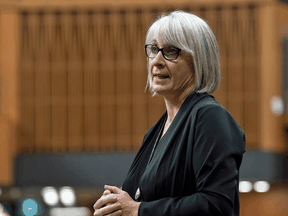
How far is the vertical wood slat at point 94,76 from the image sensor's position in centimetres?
841

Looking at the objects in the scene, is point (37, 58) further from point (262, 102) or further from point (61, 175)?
point (262, 102)

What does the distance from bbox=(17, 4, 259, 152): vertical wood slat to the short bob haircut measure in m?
7.02

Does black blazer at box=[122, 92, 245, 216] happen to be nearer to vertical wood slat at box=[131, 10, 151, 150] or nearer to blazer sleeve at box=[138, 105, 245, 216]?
blazer sleeve at box=[138, 105, 245, 216]

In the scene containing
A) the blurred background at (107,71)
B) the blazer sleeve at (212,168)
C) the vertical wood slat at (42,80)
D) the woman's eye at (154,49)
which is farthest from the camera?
the vertical wood slat at (42,80)

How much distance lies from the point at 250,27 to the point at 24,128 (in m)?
5.31

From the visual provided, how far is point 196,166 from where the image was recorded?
1.23m

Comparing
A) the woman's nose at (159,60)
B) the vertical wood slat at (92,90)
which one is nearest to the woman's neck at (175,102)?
the woman's nose at (159,60)

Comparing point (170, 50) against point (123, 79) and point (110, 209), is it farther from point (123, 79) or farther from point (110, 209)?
point (123, 79)

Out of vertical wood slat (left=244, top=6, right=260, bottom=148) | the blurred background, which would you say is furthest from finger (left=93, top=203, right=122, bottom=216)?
vertical wood slat (left=244, top=6, right=260, bottom=148)

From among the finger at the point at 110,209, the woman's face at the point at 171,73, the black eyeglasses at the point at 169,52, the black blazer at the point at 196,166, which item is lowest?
the finger at the point at 110,209

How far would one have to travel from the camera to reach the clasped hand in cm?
132

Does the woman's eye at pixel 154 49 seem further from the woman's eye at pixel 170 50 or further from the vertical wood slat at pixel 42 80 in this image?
the vertical wood slat at pixel 42 80

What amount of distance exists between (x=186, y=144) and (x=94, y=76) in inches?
288

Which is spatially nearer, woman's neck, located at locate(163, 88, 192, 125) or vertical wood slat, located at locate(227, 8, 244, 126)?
woman's neck, located at locate(163, 88, 192, 125)
